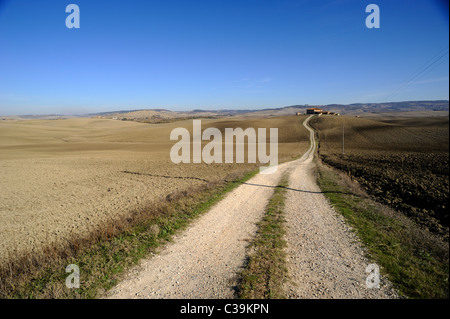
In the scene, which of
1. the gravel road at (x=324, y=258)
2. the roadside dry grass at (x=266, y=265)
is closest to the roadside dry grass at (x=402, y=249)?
the gravel road at (x=324, y=258)

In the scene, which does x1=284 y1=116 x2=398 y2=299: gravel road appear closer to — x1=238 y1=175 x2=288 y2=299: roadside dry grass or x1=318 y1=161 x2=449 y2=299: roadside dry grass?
x1=238 y1=175 x2=288 y2=299: roadside dry grass

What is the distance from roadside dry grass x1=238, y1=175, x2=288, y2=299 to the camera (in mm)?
5309

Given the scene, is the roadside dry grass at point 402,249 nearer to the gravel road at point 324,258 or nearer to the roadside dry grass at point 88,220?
the gravel road at point 324,258

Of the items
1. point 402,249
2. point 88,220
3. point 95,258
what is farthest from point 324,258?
point 88,220

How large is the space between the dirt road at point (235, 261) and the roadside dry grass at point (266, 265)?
26 centimetres

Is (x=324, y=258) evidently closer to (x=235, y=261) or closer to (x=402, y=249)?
(x=402, y=249)

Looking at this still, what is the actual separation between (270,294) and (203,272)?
1.92 m

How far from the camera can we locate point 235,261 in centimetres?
670

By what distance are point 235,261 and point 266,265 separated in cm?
93

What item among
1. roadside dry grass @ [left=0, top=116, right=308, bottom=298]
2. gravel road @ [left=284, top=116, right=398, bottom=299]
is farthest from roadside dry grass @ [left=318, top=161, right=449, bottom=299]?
roadside dry grass @ [left=0, top=116, right=308, bottom=298]

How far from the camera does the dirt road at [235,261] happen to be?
540 cm

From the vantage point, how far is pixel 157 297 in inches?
206
